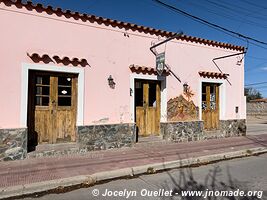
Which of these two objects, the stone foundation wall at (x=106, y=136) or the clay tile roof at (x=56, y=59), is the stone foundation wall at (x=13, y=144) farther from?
the clay tile roof at (x=56, y=59)

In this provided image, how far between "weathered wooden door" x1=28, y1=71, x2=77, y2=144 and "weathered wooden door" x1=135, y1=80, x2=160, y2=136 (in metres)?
2.63

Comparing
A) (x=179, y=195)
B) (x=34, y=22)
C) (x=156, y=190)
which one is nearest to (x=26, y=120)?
(x=34, y=22)

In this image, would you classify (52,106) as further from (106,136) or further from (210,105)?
(210,105)

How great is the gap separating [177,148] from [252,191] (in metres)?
4.40

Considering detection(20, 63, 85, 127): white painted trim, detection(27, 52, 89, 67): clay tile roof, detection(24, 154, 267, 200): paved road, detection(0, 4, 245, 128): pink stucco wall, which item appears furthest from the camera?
detection(27, 52, 89, 67): clay tile roof

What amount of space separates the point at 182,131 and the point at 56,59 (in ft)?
18.9

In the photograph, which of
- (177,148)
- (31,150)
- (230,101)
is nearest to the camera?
(31,150)

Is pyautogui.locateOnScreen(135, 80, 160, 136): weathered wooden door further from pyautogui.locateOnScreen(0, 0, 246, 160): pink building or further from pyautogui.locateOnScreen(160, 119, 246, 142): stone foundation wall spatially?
pyautogui.locateOnScreen(160, 119, 246, 142): stone foundation wall

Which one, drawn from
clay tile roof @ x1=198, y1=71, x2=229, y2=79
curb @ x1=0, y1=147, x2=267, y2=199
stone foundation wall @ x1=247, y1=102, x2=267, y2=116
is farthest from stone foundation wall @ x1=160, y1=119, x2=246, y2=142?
stone foundation wall @ x1=247, y1=102, x2=267, y2=116

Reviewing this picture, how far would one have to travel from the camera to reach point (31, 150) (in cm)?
807

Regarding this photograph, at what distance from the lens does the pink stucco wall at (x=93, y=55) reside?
7.68 metres

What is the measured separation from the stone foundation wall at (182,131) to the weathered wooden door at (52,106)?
3.69 m

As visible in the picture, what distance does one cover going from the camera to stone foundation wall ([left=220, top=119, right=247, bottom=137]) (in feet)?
41.8

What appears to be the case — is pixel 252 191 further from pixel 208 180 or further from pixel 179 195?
pixel 179 195
